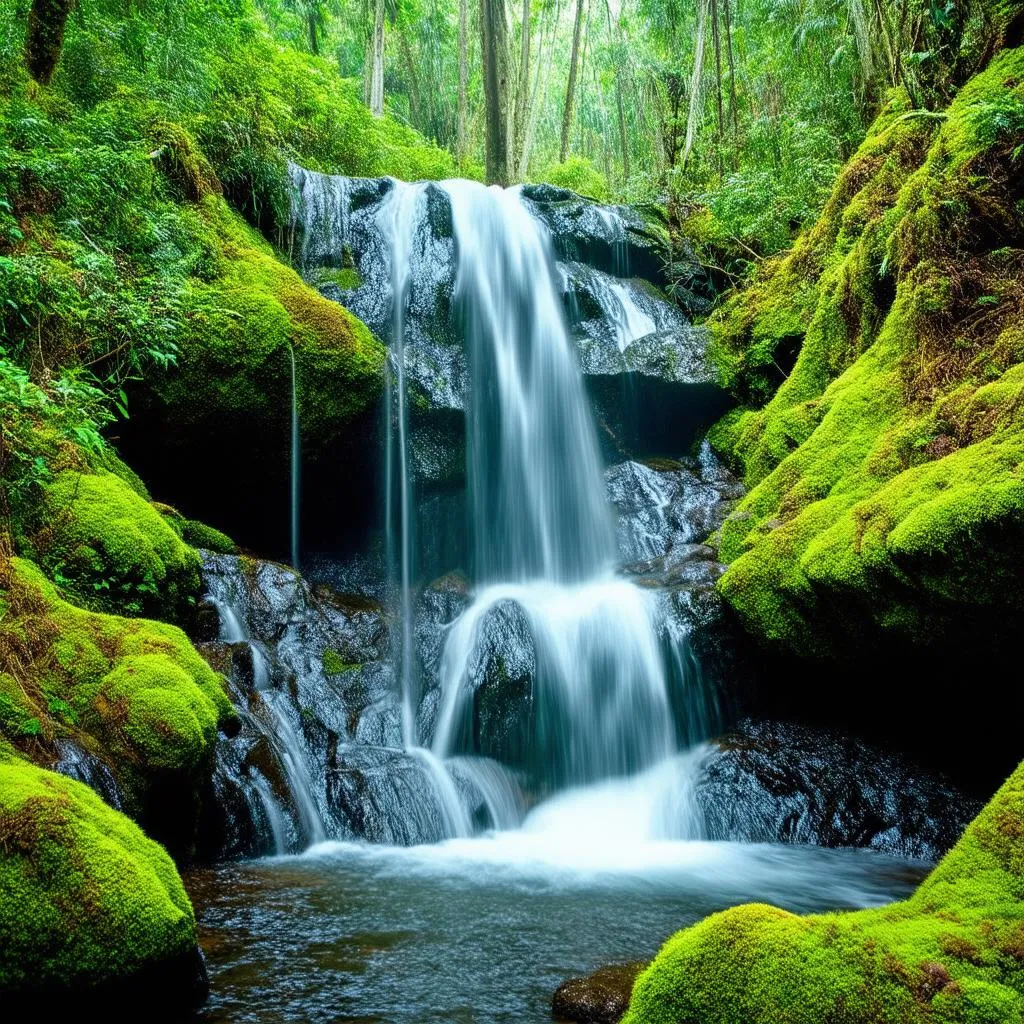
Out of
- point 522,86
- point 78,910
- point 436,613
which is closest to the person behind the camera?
point 78,910

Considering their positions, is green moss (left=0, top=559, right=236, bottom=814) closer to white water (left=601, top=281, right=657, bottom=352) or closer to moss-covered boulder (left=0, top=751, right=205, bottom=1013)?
moss-covered boulder (left=0, top=751, right=205, bottom=1013)

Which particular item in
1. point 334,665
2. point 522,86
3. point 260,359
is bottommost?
point 334,665

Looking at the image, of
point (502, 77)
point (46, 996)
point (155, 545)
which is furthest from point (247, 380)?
point (502, 77)

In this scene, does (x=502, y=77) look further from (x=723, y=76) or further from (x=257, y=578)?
(x=257, y=578)

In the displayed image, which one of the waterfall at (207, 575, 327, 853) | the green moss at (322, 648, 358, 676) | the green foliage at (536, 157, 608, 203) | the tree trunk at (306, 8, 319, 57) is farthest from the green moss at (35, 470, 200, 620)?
the tree trunk at (306, 8, 319, 57)

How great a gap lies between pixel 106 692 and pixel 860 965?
3.84m

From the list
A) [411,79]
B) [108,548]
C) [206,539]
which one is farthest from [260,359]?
[411,79]

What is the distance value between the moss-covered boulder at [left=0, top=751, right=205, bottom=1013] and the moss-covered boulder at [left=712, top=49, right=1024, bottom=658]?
408 centimetres

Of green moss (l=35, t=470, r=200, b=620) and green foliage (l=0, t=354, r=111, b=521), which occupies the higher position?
green foliage (l=0, t=354, r=111, b=521)

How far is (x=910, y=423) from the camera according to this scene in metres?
5.81

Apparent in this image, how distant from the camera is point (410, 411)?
9.55 meters

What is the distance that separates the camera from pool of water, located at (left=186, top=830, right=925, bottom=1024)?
3.13 meters

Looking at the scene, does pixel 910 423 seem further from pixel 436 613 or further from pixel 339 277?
pixel 339 277

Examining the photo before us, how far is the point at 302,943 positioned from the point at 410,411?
267 inches
